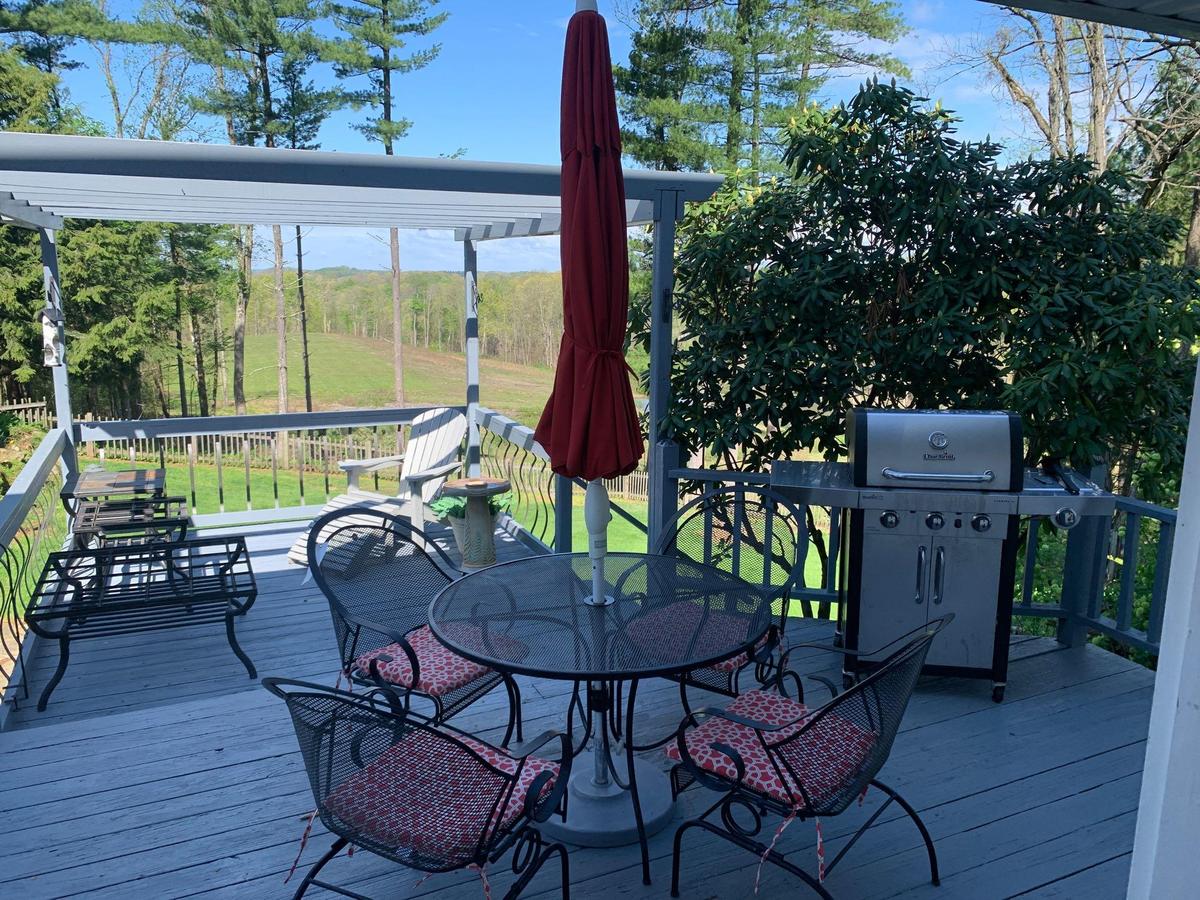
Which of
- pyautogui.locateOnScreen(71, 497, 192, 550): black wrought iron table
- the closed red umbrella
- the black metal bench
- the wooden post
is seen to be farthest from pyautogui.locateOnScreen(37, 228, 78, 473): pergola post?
the closed red umbrella

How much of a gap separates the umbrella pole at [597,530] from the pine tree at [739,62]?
45.6ft

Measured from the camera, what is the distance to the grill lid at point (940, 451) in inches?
128

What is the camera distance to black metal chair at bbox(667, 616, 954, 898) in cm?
213

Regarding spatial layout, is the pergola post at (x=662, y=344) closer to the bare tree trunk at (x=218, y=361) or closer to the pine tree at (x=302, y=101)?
the pine tree at (x=302, y=101)

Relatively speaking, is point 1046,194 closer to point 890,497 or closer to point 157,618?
point 890,497

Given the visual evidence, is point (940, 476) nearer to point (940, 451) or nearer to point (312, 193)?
point (940, 451)

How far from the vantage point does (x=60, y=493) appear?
5586 mm

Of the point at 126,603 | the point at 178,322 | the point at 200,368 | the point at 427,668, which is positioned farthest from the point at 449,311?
the point at 427,668

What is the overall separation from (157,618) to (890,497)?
3228 millimetres

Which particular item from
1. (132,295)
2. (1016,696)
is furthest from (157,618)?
(132,295)

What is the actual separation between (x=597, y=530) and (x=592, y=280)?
738 millimetres

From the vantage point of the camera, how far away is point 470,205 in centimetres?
536

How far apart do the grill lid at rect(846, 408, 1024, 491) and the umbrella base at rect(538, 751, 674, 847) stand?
4.59 ft

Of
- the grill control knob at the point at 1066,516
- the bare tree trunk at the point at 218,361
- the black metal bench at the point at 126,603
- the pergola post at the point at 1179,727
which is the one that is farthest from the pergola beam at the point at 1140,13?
the bare tree trunk at the point at 218,361
